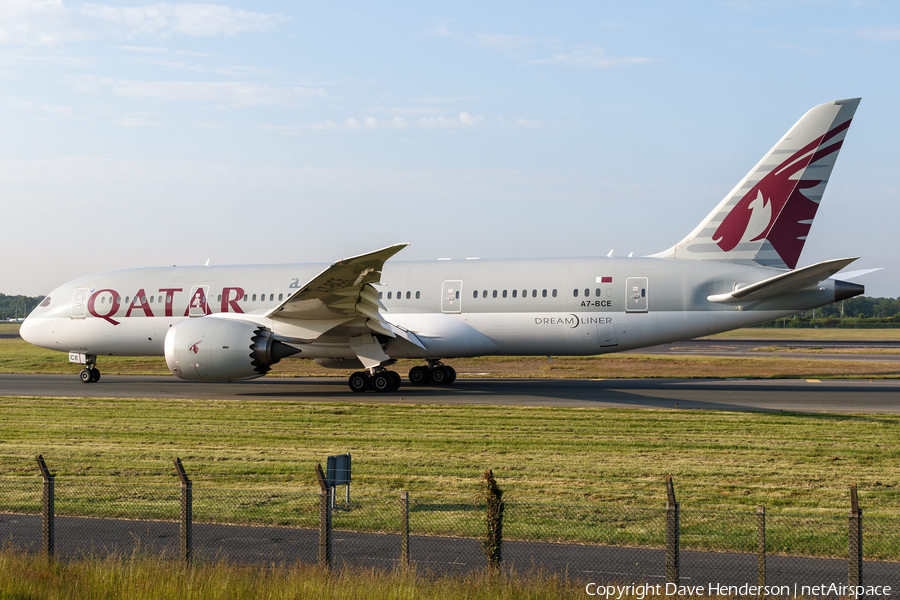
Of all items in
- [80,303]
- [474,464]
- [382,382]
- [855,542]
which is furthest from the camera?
[80,303]

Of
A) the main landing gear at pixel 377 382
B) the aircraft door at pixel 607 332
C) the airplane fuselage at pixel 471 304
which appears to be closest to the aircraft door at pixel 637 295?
the airplane fuselage at pixel 471 304

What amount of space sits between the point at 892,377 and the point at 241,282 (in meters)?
24.0

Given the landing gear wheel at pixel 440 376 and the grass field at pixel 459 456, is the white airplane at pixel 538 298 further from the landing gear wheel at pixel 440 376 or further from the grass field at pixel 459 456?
the grass field at pixel 459 456

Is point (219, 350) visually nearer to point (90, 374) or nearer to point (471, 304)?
point (471, 304)

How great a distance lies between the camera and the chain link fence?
8.48 meters

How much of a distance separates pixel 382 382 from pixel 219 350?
516 cm

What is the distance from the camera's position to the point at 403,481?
12906mm

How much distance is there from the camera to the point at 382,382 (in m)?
26.2

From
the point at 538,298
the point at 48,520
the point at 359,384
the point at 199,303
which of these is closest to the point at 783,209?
the point at 538,298

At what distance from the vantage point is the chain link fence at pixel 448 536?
8.48 metres

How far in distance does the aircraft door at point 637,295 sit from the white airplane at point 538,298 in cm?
3

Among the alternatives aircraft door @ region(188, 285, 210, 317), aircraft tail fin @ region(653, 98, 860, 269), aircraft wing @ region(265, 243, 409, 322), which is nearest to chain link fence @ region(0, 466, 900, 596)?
aircraft wing @ region(265, 243, 409, 322)

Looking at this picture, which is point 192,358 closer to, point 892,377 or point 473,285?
point 473,285

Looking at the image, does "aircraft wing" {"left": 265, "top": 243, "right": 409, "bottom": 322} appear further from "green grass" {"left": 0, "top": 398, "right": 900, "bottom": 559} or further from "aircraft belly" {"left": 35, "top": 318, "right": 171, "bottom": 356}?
"aircraft belly" {"left": 35, "top": 318, "right": 171, "bottom": 356}
